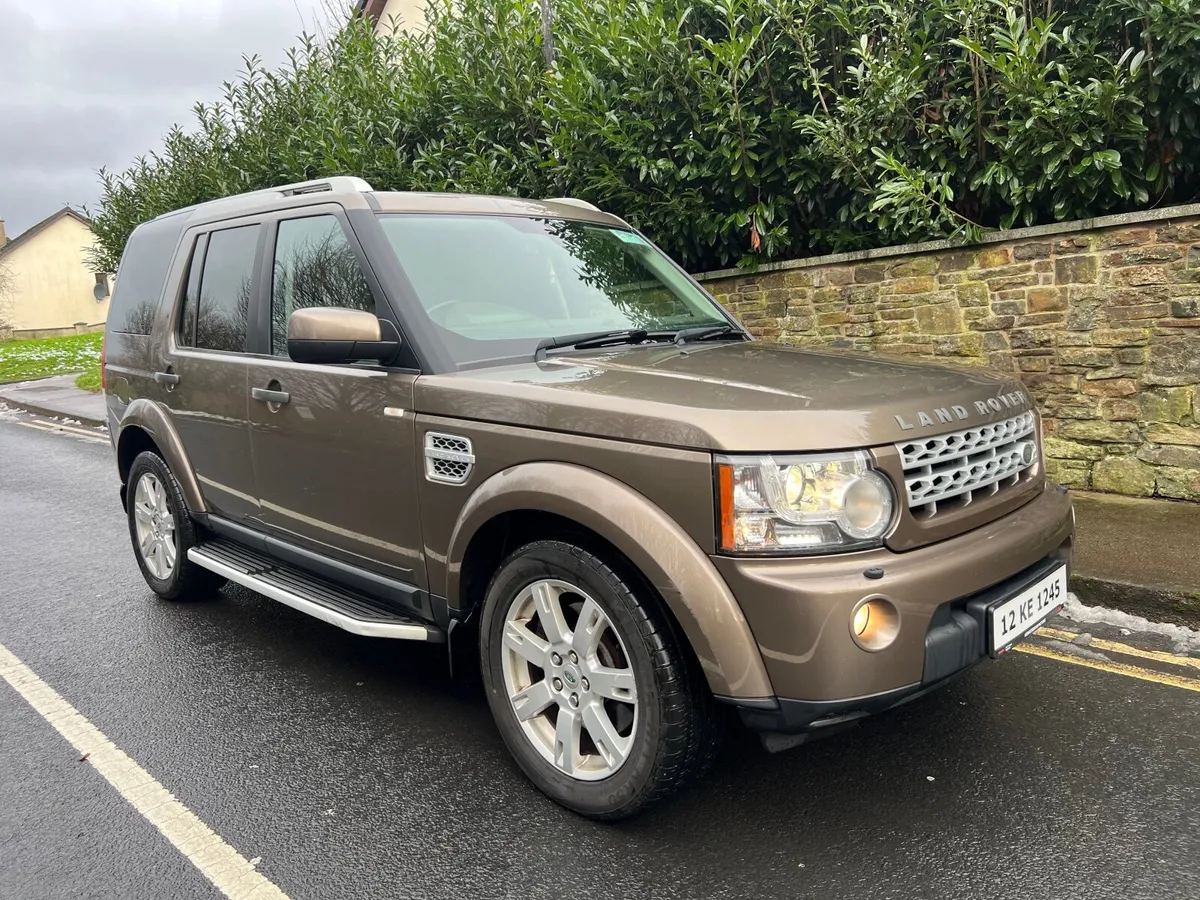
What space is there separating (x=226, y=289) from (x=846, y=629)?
3.27 metres

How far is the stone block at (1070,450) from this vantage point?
613 cm

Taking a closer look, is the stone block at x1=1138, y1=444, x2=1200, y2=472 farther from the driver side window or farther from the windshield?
the driver side window

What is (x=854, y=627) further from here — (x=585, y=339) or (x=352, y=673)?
(x=352, y=673)

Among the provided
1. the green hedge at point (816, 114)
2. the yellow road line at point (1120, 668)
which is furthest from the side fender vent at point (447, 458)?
the green hedge at point (816, 114)

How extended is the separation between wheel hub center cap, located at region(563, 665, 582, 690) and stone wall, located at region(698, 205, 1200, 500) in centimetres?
481

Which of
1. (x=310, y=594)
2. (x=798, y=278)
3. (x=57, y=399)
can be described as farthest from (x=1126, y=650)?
(x=57, y=399)

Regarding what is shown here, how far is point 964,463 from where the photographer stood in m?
2.61

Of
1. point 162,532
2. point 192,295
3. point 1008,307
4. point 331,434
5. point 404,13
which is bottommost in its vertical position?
point 162,532

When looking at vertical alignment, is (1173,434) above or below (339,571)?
below

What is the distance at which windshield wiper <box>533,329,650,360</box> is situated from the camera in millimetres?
3262

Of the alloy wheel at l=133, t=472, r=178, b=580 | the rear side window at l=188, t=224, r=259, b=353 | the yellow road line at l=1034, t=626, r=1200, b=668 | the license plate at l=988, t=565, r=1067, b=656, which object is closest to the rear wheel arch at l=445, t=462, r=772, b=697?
the license plate at l=988, t=565, r=1067, b=656

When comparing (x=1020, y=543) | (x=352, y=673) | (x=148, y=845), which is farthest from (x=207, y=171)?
(x=1020, y=543)

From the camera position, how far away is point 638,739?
252 cm

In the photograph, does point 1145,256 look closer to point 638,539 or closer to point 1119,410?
point 1119,410
